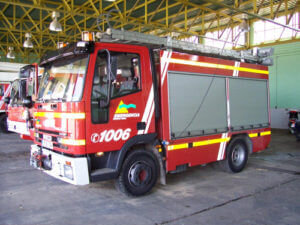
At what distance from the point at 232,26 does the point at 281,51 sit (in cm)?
308

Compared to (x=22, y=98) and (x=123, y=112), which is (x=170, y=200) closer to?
(x=123, y=112)

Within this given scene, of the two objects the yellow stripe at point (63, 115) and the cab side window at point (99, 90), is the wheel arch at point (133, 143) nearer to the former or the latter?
the cab side window at point (99, 90)

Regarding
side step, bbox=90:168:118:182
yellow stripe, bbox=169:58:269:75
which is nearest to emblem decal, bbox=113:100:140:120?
side step, bbox=90:168:118:182

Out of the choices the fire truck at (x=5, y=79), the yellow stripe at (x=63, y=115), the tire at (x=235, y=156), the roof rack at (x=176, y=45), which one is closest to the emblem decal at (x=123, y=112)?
the yellow stripe at (x=63, y=115)

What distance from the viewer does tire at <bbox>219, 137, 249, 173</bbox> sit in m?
6.18

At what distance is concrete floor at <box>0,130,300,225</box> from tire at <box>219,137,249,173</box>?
169 mm

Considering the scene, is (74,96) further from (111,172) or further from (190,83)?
(190,83)

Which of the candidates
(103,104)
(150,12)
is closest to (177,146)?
(103,104)

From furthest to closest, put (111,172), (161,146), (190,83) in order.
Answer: (190,83), (161,146), (111,172)

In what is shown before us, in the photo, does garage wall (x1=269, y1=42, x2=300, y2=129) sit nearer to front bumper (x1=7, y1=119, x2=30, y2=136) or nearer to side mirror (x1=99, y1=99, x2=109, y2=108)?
front bumper (x1=7, y1=119, x2=30, y2=136)

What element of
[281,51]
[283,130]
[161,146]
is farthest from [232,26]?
[161,146]

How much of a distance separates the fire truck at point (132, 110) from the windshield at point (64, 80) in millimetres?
17

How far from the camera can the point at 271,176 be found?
6.13m

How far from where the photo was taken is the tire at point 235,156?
20.3 feet
